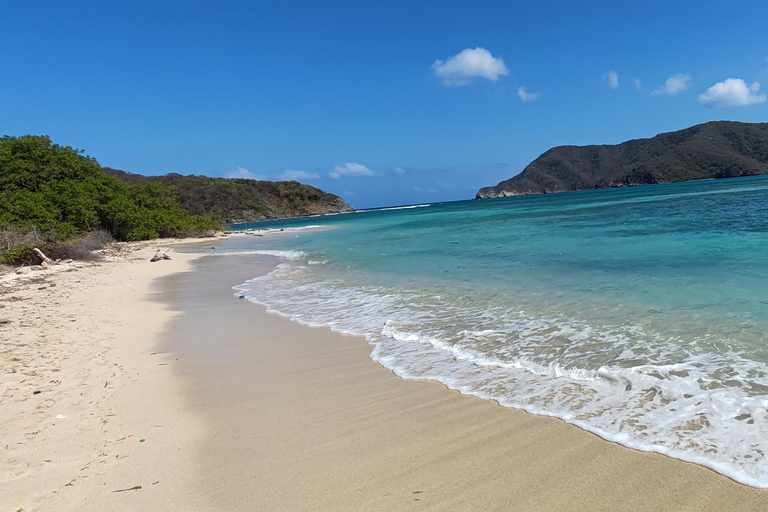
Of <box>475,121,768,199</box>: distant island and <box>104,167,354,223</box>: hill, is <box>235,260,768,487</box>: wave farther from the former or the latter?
<box>475,121,768,199</box>: distant island

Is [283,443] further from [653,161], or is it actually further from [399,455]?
[653,161]

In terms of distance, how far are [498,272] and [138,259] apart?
16385mm

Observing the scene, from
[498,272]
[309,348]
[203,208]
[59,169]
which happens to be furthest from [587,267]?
[203,208]

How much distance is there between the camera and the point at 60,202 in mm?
22781

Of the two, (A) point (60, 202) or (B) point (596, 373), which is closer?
(B) point (596, 373)

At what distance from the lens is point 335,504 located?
241cm

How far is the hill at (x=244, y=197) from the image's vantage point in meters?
92.3

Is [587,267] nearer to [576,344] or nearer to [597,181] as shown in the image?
[576,344]

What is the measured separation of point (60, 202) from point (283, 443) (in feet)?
86.6

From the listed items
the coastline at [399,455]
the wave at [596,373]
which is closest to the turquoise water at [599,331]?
the wave at [596,373]

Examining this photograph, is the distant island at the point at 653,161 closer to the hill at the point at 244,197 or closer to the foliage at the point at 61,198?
the hill at the point at 244,197

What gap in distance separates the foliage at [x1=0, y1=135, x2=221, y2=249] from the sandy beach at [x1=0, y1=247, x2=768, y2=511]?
49.6 feet

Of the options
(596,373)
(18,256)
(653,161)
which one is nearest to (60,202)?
(18,256)

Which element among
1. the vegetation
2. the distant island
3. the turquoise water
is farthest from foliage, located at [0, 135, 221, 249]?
the distant island
